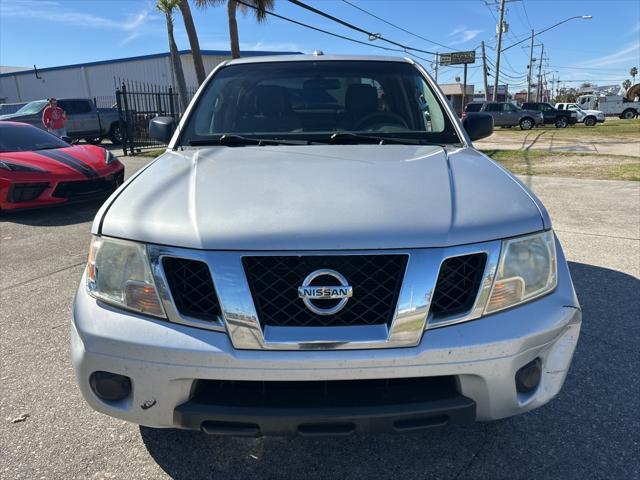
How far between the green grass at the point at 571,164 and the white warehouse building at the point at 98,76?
24.0 metres

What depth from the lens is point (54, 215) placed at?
7289 millimetres

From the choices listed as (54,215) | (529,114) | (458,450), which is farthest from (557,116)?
(458,450)

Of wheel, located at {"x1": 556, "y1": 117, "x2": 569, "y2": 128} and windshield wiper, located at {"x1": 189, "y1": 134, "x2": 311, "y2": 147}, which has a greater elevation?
windshield wiper, located at {"x1": 189, "y1": 134, "x2": 311, "y2": 147}

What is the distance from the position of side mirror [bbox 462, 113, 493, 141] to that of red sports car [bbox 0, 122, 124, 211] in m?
5.69

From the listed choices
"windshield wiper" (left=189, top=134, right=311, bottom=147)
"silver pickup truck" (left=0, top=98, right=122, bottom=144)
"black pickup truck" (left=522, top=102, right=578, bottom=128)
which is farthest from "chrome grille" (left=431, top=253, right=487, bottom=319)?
"black pickup truck" (left=522, top=102, right=578, bottom=128)

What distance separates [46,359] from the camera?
2994 millimetres

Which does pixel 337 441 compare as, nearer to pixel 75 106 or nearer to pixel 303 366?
pixel 303 366

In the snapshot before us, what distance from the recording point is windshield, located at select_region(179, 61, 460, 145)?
303cm

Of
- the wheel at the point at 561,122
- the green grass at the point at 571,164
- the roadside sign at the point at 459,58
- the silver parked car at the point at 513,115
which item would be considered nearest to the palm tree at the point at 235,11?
the green grass at the point at 571,164

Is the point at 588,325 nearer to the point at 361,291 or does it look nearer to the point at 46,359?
the point at 361,291

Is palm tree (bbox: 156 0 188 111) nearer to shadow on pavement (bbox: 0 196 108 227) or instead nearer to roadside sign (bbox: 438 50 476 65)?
shadow on pavement (bbox: 0 196 108 227)

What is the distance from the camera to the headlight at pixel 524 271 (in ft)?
5.77

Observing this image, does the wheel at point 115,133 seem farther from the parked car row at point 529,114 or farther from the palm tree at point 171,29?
the parked car row at point 529,114

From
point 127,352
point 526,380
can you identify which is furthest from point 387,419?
point 127,352
